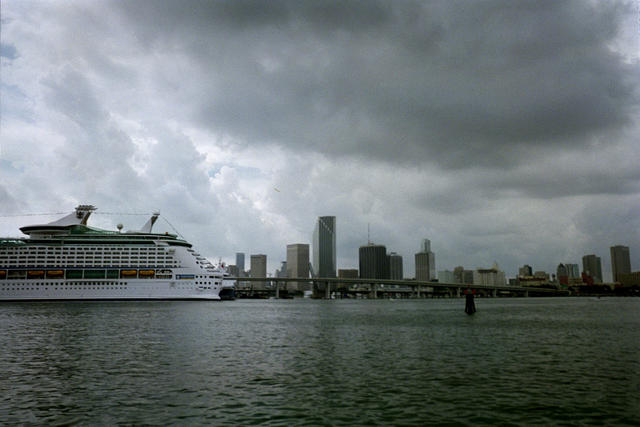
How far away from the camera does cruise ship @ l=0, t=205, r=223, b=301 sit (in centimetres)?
12938

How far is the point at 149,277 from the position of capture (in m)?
132

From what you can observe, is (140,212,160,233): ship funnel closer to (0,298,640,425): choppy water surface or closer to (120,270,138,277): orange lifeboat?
(120,270,138,277): orange lifeboat

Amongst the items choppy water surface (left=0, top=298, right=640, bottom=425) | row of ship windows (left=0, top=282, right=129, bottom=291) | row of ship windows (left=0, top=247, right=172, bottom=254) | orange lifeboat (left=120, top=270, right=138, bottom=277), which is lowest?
choppy water surface (left=0, top=298, right=640, bottom=425)

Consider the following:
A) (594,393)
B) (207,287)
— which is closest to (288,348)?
(594,393)

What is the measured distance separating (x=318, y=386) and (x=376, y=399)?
3453mm

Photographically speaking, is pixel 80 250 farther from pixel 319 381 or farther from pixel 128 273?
pixel 319 381

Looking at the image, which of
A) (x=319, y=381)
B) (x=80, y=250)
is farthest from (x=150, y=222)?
(x=319, y=381)

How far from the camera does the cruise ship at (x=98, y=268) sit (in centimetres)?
12938

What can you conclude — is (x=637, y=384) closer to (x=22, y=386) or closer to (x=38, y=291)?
(x=22, y=386)

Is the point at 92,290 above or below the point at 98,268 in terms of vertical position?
below

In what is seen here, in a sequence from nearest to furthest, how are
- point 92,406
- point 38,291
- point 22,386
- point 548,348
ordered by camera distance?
point 92,406 < point 22,386 < point 548,348 < point 38,291

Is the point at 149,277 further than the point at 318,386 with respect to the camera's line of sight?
Yes

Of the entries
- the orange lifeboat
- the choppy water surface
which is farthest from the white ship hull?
the choppy water surface

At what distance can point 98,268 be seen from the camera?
13100 centimetres
